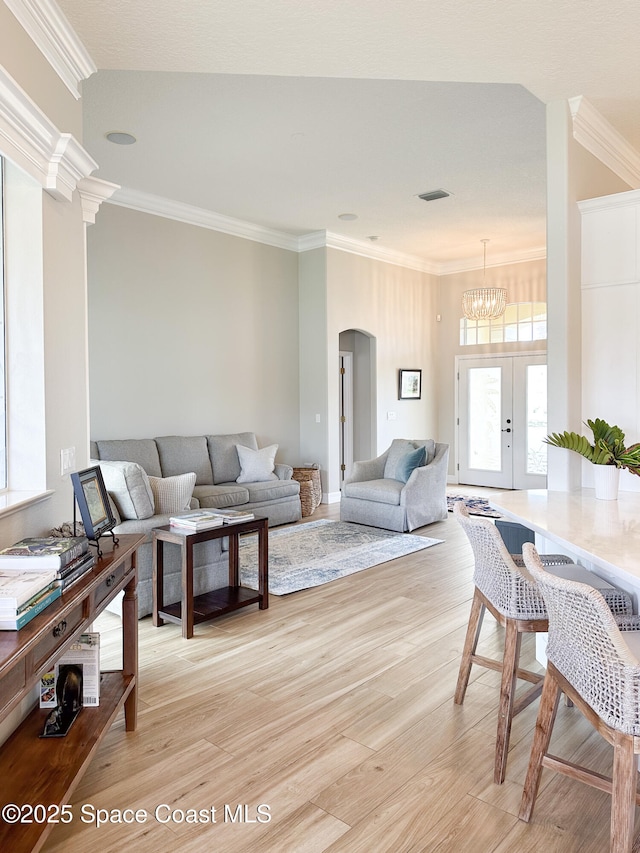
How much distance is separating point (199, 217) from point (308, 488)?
10.5ft

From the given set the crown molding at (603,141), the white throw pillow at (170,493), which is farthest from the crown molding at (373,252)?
the white throw pillow at (170,493)

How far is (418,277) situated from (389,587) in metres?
5.68

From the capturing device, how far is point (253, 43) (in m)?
2.61

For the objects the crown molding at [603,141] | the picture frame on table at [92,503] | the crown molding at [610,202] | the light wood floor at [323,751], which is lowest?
the light wood floor at [323,751]

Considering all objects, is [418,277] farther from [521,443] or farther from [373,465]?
[373,465]

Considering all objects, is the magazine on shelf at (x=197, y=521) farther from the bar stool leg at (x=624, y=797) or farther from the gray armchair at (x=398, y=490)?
the gray armchair at (x=398, y=490)

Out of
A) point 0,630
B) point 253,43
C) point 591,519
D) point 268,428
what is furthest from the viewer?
point 268,428

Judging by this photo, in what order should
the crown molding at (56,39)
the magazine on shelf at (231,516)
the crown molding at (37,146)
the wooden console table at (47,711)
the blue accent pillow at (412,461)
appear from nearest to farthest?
1. the wooden console table at (47,711)
2. the crown molding at (37,146)
3. the crown molding at (56,39)
4. the magazine on shelf at (231,516)
5. the blue accent pillow at (412,461)

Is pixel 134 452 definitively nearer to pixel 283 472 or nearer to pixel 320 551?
pixel 283 472

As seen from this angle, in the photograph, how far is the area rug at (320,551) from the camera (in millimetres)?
4363

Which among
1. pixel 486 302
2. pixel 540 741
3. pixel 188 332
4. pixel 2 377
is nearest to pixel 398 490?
pixel 188 332

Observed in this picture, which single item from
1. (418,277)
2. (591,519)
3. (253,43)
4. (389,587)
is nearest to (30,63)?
(253,43)

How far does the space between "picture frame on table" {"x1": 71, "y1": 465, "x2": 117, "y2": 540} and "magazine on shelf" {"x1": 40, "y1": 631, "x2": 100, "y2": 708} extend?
381 mm

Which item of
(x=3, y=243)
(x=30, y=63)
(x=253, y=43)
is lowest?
(x=3, y=243)
